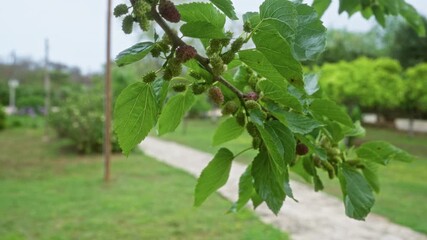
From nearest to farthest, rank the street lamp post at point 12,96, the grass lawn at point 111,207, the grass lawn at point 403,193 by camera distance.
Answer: the grass lawn at point 111,207
the grass lawn at point 403,193
the street lamp post at point 12,96

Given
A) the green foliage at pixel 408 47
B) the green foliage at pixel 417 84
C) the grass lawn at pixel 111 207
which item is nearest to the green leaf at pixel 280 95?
the grass lawn at pixel 111 207

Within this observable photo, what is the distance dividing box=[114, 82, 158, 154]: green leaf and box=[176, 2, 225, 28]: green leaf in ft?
0.30

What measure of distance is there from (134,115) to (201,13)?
135mm

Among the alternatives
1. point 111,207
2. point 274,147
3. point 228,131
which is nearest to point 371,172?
point 228,131

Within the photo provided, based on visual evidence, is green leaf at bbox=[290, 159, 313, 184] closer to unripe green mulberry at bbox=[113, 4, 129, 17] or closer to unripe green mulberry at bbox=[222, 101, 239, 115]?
unripe green mulberry at bbox=[222, 101, 239, 115]

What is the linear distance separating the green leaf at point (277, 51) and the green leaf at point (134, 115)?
0.14 meters

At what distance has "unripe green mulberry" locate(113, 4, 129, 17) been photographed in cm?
45

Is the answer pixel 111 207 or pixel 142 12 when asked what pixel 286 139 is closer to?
pixel 142 12

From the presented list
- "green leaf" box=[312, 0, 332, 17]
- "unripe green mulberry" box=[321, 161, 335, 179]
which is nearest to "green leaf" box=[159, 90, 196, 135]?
"unripe green mulberry" box=[321, 161, 335, 179]

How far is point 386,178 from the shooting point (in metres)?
6.66

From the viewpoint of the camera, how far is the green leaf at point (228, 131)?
2.22ft

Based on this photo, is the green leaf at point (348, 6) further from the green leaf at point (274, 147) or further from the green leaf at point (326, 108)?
the green leaf at point (274, 147)

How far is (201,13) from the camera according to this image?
1.53 ft

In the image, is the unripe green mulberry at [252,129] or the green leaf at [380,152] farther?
the green leaf at [380,152]
